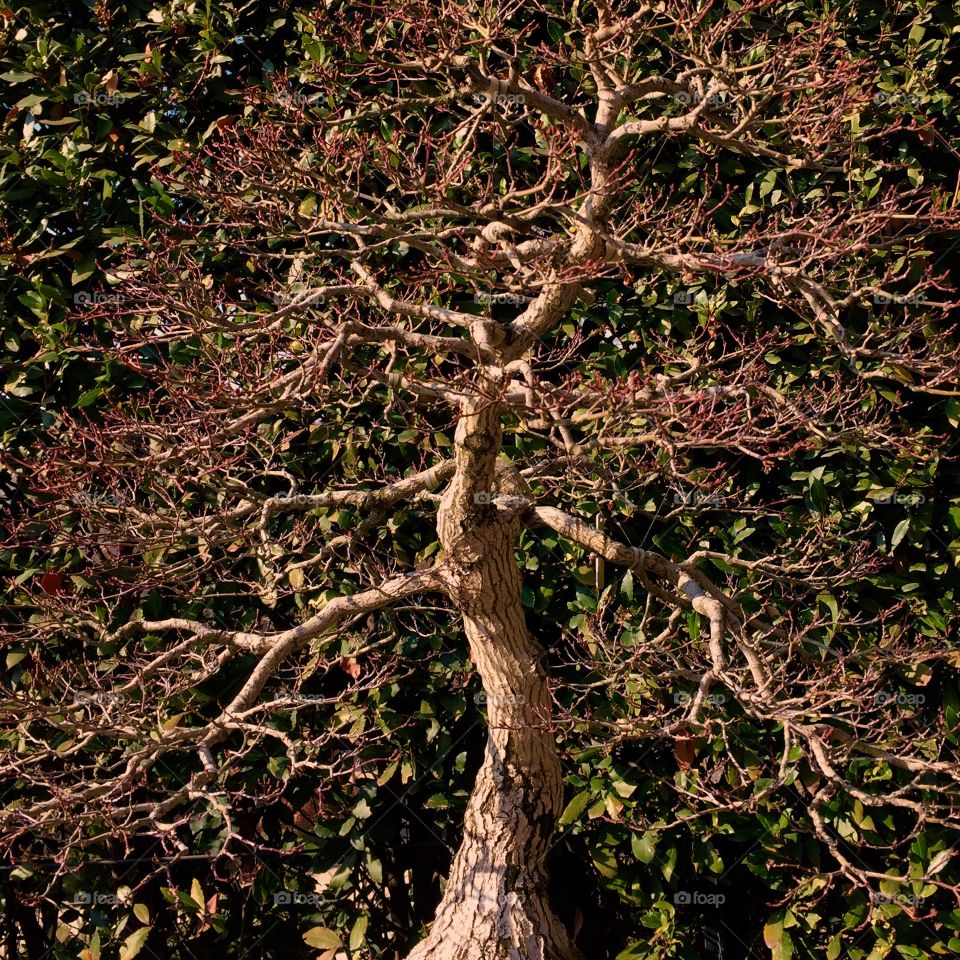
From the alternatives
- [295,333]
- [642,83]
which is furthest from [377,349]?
[642,83]

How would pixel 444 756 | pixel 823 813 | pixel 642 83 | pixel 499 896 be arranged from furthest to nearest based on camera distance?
pixel 444 756
pixel 823 813
pixel 499 896
pixel 642 83

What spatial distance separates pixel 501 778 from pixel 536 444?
1.28 metres

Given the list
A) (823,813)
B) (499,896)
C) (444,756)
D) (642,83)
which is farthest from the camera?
(444,756)

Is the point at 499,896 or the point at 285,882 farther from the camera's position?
the point at 285,882

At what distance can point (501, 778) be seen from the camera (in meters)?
3.43

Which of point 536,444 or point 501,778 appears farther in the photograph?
point 536,444

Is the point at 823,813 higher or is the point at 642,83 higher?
the point at 642,83

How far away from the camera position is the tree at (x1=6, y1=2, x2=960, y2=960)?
3.08m

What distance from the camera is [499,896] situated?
11.0ft

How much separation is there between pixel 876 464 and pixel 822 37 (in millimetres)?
1448

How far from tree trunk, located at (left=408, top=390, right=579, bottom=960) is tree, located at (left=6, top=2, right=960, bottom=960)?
11 millimetres

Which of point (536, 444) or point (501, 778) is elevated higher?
point (536, 444)

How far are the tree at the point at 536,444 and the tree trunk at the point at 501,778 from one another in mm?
11

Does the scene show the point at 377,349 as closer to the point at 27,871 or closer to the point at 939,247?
the point at 939,247
